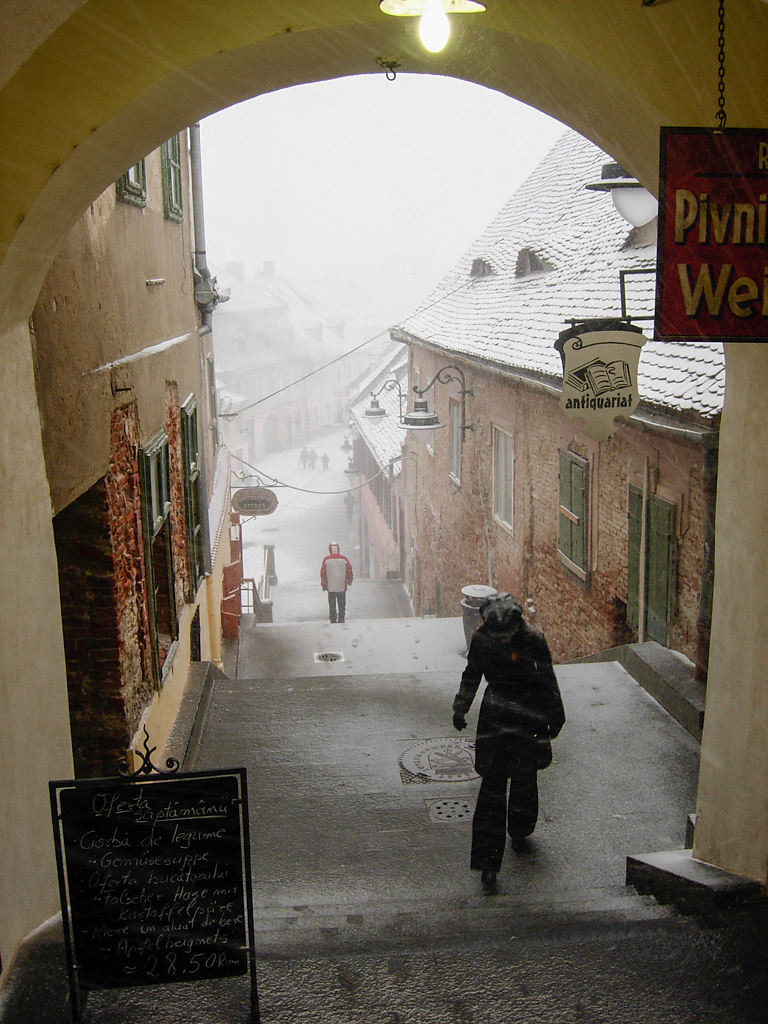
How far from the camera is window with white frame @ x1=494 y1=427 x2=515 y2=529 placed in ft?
43.4

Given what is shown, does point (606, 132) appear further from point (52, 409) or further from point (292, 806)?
point (292, 806)

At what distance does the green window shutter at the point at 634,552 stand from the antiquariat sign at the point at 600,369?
165 cm

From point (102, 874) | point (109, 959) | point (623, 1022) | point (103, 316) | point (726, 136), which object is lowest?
point (623, 1022)

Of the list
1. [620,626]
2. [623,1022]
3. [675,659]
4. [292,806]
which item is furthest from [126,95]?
[620,626]

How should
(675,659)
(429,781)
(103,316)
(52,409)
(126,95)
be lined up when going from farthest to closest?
(675,659), (429,781), (103,316), (52,409), (126,95)

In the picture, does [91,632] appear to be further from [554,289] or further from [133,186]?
[554,289]

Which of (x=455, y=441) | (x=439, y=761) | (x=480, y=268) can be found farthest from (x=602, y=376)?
(x=480, y=268)

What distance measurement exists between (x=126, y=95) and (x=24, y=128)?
1.47ft

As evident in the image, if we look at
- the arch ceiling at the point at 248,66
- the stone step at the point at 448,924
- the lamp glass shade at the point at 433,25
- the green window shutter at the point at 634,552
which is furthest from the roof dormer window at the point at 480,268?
the lamp glass shade at the point at 433,25

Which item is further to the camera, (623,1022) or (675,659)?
(675,659)

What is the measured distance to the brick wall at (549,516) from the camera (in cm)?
763

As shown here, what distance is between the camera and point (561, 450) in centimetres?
1055

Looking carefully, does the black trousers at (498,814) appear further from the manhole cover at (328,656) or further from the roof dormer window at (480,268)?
the roof dormer window at (480,268)

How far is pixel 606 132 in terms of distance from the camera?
4.43 m
